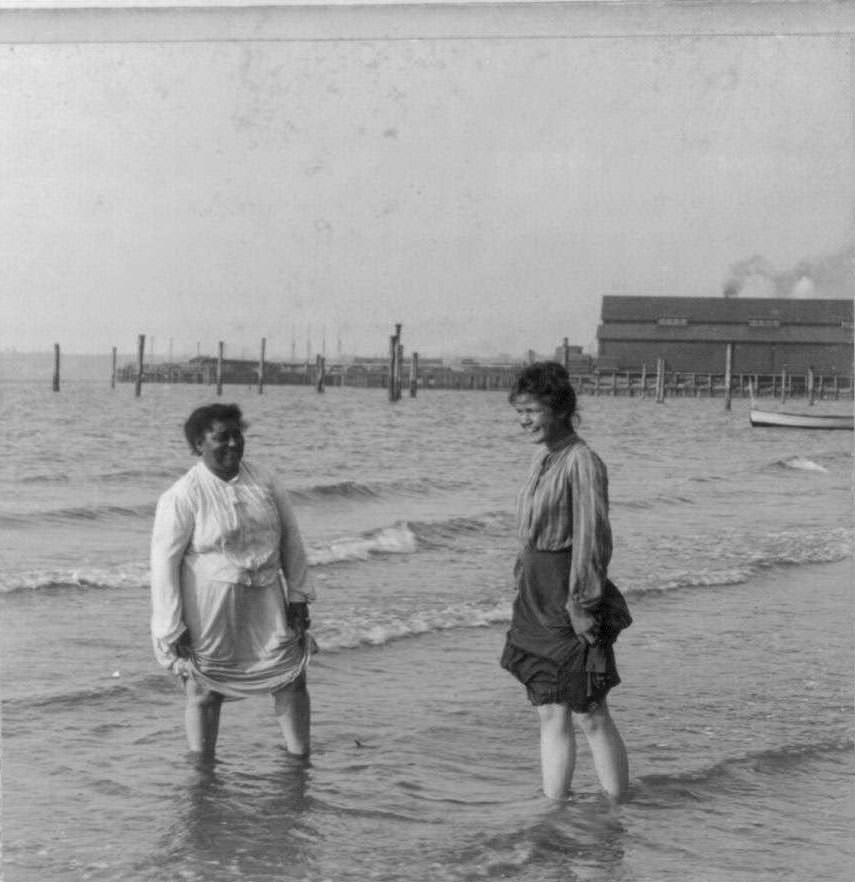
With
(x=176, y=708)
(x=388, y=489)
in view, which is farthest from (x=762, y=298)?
(x=388, y=489)

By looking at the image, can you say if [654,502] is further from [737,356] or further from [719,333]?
[719,333]

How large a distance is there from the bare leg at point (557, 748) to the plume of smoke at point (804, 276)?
2516 mm

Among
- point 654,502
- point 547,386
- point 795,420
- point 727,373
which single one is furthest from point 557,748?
point 795,420

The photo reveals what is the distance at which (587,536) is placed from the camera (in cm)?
364

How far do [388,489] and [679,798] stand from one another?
7.98m

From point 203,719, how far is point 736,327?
16.0ft

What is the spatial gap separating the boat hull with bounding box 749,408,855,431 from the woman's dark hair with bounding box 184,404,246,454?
5.97 metres

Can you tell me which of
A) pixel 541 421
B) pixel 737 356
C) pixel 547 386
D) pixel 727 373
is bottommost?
pixel 541 421

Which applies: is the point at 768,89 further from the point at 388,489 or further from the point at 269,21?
the point at 388,489

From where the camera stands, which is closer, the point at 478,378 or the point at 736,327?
the point at 736,327

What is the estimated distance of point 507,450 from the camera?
14.7m

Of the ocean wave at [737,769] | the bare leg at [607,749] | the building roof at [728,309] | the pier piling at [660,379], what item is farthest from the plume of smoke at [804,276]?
the pier piling at [660,379]

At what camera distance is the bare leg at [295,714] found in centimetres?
430

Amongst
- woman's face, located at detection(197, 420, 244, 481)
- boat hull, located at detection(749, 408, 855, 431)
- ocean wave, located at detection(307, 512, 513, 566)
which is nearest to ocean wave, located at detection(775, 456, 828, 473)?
boat hull, located at detection(749, 408, 855, 431)
